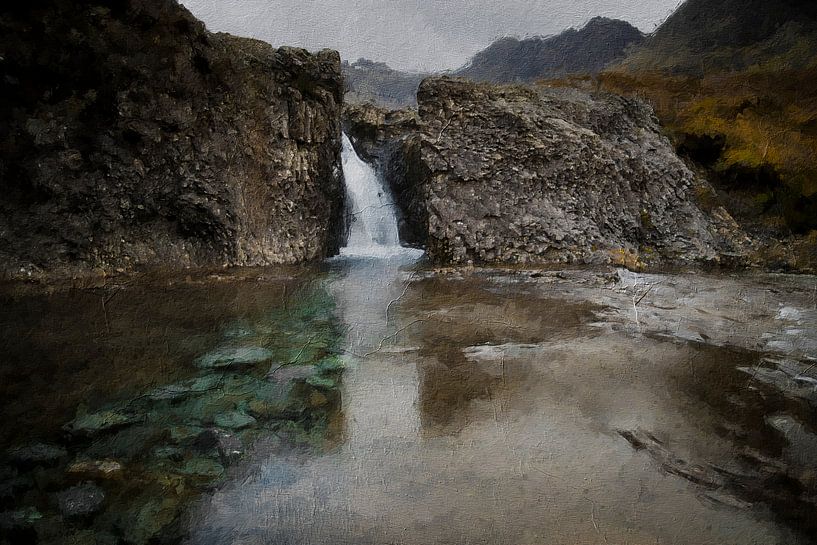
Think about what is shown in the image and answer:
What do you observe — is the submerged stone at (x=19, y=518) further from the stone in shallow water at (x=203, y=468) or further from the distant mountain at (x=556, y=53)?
the distant mountain at (x=556, y=53)

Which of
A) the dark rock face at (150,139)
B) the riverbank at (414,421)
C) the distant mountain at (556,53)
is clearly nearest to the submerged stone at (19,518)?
the riverbank at (414,421)

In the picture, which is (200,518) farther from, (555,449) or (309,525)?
(555,449)

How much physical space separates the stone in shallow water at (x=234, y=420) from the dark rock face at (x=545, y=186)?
4213 mm

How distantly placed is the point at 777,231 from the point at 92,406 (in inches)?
203

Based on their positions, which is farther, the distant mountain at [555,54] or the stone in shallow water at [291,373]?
the distant mountain at [555,54]

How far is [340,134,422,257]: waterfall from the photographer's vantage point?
7.64 metres

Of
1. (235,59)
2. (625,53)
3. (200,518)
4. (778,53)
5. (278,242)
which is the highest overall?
(235,59)

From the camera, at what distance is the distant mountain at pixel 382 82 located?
413 cm

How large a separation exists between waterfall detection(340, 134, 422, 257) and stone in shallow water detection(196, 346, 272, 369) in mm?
4895

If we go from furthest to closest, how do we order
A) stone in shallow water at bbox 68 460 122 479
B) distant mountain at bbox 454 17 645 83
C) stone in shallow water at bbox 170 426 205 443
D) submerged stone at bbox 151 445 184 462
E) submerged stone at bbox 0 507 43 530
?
distant mountain at bbox 454 17 645 83, stone in shallow water at bbox 170 426 205 443, submerged stone at bbox 151 445 184 462, stone in shallow water at bbox 68 460 122 479, submerged stone at bbox 0 507 43 530

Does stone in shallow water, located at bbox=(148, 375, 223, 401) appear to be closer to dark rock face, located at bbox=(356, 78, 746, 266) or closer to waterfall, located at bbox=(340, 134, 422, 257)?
dark rock face, located at bbox=(356, 78, 746, 266)

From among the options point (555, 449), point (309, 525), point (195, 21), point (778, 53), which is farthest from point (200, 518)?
point (195, 21)

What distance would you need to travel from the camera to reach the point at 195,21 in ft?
14.6

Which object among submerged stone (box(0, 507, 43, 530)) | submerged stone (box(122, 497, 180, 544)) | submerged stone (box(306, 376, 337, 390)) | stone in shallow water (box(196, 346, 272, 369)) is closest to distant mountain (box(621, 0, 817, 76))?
submerged stone (box(306, 376, 337, 390))
